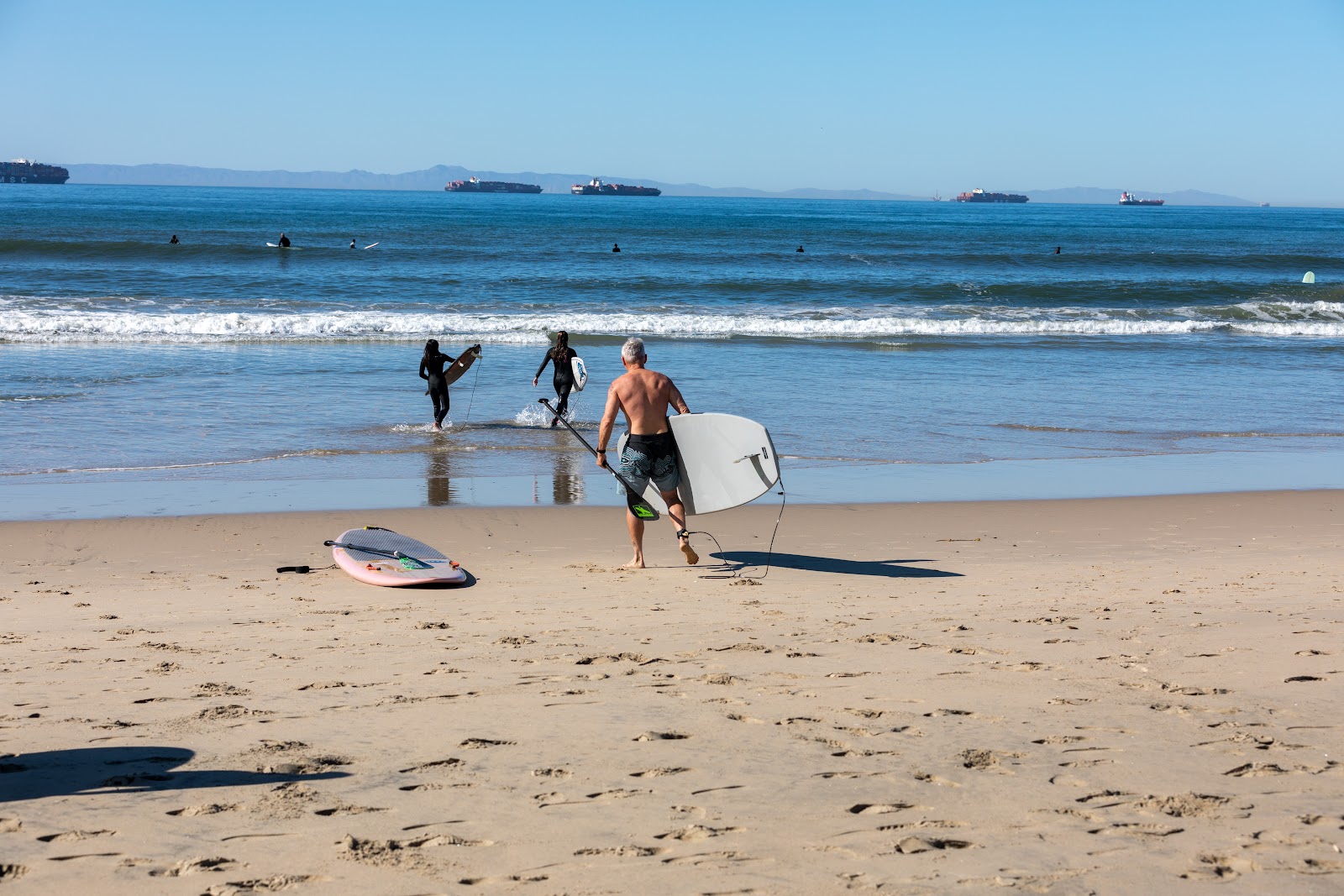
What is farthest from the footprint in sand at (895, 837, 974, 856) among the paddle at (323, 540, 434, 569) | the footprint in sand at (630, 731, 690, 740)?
the paddle at (323, 540, 434, 569)

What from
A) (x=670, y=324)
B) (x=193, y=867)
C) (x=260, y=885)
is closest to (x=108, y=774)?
(x=193, y=867)

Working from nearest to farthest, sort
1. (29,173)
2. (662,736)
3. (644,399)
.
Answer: (662,736)
(644,399)
(29,173)

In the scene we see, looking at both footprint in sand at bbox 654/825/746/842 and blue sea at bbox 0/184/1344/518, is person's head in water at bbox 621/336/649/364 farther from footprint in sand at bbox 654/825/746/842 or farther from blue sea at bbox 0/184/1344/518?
footprint in sand at bbox 654/825/746/842

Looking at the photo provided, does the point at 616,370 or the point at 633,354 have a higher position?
the point at 633,354

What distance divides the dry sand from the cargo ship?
196 metres

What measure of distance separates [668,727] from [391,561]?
11.2 feet

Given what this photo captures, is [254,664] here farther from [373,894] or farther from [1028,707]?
[1028,707]

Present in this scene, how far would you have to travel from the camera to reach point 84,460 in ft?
36.4

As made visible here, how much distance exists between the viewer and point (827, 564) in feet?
26.3

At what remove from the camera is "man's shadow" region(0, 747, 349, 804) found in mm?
3695

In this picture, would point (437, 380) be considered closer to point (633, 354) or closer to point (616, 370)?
point (633, 354)

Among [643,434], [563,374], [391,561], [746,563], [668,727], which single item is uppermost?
[643,434]

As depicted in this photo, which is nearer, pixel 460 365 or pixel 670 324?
pixel 460 365

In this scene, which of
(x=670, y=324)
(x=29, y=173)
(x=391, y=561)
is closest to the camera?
(x=391, y=561)
